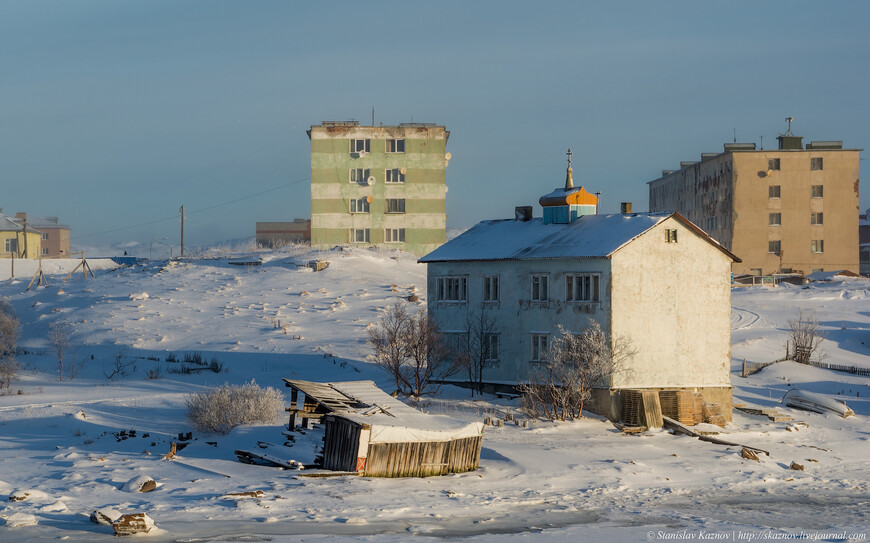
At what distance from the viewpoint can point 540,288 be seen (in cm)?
4003

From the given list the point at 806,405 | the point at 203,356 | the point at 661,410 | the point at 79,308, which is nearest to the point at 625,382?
the point at 661,410

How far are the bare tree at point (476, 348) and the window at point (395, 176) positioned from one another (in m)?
42.5

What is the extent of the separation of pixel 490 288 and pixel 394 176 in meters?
42.9

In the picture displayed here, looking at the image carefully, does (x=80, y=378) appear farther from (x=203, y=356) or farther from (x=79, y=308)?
(x=79, y=308)

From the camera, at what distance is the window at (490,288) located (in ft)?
137

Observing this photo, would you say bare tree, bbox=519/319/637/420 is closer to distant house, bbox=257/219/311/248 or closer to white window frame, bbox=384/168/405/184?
white window frame, bbox=384/168/405/184

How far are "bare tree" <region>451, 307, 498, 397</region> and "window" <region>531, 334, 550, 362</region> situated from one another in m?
2.05

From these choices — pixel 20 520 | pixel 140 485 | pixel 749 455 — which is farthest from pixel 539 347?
pixel 20 520

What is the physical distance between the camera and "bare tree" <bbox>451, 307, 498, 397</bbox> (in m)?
41.5

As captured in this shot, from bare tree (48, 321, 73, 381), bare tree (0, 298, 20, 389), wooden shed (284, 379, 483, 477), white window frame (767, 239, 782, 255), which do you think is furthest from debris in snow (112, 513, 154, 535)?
white window frame (767, 239, 782, 255)

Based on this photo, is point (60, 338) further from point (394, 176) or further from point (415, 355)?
point (394, 176)

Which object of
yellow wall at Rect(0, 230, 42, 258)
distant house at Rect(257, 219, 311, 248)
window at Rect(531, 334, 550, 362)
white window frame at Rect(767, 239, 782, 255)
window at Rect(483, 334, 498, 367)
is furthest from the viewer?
distant house at Rect(257, 219, 311, 248)

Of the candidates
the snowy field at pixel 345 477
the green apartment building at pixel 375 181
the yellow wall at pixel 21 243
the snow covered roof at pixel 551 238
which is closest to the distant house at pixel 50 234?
the yellow wall at pixel 21 243

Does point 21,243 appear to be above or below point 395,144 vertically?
below
